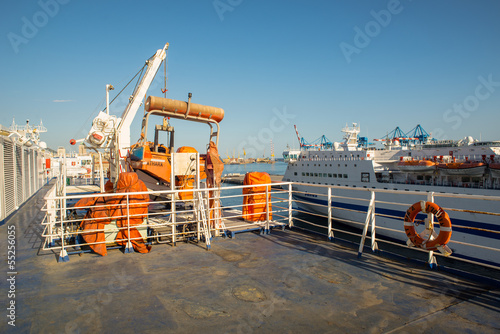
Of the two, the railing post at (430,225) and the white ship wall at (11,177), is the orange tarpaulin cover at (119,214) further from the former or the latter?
the white ship wall at (11,177)

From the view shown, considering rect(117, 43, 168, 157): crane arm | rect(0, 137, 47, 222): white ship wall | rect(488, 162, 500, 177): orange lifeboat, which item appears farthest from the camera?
rect(488, 162, 500, 177): orange lifeboat

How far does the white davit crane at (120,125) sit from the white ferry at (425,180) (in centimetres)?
907

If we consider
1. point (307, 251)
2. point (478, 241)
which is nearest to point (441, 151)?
point (478, 241)

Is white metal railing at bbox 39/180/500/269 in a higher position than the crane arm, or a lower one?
lower

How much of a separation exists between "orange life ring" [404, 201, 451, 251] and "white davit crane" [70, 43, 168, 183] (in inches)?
365

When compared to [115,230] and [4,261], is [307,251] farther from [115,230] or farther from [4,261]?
[4,261]

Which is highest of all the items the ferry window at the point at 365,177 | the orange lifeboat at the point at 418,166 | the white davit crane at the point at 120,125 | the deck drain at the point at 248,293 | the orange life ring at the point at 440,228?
the white davit crane at the point at 120,125

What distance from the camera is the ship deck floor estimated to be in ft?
9.27

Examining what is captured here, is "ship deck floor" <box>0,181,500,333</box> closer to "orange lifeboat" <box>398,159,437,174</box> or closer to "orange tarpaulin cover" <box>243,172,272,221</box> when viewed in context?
"orange tarpaulin cover" <box>243,172,272,221</box>

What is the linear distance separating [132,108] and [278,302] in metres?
12.3

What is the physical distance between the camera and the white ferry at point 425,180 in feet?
57.4

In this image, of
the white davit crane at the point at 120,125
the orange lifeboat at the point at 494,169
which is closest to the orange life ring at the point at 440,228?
the white davit crane at the point at 120,125

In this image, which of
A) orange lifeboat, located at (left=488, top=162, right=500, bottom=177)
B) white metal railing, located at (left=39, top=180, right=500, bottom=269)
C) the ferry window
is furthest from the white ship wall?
orange lifeboat, located at (left=488, top=162, right=500, bottom=177)

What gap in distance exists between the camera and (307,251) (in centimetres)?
538
